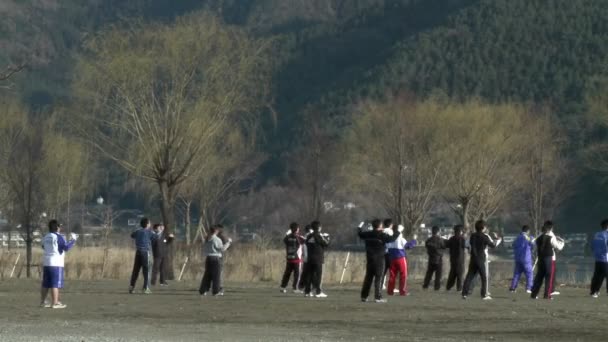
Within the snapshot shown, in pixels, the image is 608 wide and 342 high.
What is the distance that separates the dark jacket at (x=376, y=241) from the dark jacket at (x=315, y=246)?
2137mm

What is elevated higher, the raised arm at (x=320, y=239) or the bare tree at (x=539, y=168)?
the bare tree at (x=539, y=168)

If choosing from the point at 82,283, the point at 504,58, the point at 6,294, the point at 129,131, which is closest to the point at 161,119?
the point at 129,131

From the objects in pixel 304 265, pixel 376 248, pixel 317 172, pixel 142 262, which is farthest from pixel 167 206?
pixel 317 172

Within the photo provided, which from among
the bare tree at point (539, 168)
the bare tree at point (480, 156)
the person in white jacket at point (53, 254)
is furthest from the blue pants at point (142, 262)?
the bare tree at point (539, 168)

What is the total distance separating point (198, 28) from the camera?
47094mm

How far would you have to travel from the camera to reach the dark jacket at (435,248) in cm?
3669

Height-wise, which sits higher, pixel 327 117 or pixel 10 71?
pixel 327 117

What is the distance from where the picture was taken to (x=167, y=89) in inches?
1843

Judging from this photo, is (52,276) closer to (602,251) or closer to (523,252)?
(602,251)

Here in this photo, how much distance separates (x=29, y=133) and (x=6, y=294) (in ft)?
107

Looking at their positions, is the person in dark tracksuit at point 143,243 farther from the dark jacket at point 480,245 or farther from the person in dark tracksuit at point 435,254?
the person in dark tracksuit at point 435,254

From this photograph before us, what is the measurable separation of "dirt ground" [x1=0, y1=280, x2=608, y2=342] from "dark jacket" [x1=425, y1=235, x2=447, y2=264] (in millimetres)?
2477

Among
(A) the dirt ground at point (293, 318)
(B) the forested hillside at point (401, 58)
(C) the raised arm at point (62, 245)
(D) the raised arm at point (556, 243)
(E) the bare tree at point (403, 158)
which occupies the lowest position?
(A) the dirt ground at point (293, 318)

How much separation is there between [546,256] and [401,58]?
9325 centimetres
